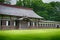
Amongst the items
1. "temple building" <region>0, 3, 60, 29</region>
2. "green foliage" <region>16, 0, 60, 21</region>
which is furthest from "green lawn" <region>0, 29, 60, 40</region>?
"green foliage" <region>16, 0, 60, 21</region>

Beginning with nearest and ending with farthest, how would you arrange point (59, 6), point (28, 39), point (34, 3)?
1. point (28, 39)
2. point (34, 3)
3. point (59, 6)

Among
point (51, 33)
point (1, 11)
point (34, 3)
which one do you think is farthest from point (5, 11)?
point (51, 33)

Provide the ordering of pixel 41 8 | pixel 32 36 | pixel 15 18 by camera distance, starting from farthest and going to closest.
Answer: pixel 41 8 < pixel 15 18 < pixel 32 36

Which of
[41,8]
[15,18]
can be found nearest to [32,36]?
[15,18]

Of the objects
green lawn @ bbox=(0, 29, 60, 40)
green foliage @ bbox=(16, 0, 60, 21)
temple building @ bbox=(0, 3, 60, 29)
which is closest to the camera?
green lawn @ bbox=(0, 29, 60, 40)

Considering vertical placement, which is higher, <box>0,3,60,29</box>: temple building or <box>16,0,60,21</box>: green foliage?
<box>0,3,60,29</box>: temple building

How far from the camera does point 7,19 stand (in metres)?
24.4

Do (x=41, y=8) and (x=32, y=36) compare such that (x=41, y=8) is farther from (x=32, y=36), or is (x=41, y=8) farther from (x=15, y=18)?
(x=32, y=36)

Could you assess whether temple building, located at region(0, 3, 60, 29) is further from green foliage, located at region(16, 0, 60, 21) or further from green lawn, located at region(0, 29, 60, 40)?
green lawn, located at region(0, 29, 60, 40)

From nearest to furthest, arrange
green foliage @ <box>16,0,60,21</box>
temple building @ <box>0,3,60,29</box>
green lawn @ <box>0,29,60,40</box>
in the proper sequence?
green lawn @ <box>0,29,60,40</box> → temple building @ <box>0,3,60,29</box> → green foliage @ <box>16,0,60,21</box>

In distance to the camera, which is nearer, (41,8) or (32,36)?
(32,36)

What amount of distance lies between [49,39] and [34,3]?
148 ft

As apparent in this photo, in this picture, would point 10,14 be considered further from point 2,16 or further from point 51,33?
point 51,33

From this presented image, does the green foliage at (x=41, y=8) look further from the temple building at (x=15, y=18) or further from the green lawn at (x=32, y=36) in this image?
the green lawn at (x=32, y=36)
